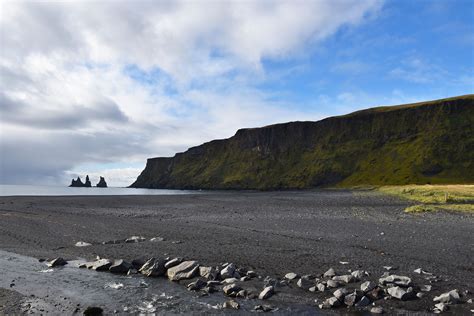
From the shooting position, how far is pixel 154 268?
50.0ft

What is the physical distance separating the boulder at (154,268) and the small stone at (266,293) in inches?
189

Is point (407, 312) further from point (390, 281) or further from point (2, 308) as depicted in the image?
point (2, 308)

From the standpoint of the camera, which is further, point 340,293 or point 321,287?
point 321,287

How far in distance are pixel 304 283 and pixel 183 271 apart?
4.71 m

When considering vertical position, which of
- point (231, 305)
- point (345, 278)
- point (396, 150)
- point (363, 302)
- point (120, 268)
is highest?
point (396, 150)

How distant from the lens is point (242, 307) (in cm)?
1148

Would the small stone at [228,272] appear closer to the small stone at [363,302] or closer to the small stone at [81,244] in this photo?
the small stone at [363,302]

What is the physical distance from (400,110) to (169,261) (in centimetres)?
18872

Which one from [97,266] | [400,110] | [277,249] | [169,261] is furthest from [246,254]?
[400,110]

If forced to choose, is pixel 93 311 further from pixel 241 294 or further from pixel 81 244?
pixel 81 244

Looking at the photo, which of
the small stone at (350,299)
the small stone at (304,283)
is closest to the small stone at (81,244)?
the small stone at (304,283)

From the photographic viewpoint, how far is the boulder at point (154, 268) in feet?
49.6

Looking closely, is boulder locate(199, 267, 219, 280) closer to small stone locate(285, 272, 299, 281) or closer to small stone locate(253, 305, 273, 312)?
small stone locate(285, 272, 299, 281)

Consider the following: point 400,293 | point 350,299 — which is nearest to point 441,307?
point 400,293
